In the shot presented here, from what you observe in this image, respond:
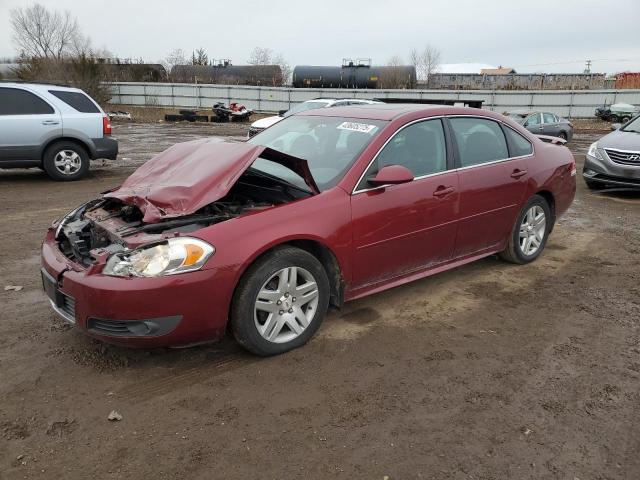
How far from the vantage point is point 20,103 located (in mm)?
9477

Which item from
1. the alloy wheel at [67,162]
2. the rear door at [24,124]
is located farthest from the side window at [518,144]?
the alloy wheel at [67,162]

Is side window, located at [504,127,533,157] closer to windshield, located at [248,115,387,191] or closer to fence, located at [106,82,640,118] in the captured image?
windshield, located at [248,115,387,191]

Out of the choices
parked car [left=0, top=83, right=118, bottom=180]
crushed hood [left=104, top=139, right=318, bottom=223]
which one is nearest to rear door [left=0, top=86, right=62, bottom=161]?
parked car [left=0, top=83, right=118, bottom=180]

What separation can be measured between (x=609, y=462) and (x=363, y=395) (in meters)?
1.27

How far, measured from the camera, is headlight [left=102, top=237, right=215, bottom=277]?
3064mm

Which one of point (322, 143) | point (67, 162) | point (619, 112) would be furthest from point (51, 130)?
point (619, 112)

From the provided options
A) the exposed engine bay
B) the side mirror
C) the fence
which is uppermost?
the fence

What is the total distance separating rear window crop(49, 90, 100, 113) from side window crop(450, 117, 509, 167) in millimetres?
7961

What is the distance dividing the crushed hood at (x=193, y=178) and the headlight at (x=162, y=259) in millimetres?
353

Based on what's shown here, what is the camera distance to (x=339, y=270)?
3.73 m

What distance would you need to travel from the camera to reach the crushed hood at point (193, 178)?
11.5ft

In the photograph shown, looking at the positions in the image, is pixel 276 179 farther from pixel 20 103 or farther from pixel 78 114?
pixel 20 103

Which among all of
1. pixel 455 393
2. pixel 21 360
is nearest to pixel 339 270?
pixel 455 393

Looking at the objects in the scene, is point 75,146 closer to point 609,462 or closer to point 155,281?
point 155,281
